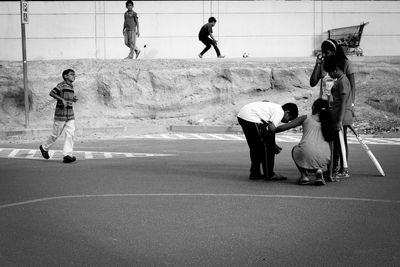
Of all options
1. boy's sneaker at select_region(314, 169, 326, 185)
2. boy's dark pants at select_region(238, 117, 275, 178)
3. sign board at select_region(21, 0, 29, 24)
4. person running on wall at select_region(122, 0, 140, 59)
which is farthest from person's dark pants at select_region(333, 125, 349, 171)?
person running on wall at select_region(122, 0, 140, 59)

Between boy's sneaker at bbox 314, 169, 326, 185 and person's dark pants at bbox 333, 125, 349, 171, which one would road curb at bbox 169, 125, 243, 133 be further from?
boy's sneaker at bbox 314, 169, 326, 185

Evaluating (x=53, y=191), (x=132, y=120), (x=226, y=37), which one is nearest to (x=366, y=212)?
(x=53, y=191)

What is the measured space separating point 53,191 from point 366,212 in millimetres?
4037

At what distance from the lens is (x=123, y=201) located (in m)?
9.29

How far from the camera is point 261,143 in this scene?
10.8 metres

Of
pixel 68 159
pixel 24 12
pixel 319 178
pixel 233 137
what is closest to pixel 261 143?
pixel 319 178

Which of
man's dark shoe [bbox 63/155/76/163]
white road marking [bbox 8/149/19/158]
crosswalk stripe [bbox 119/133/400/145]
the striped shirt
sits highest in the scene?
the striped shirt

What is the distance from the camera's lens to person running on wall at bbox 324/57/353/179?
1075cm

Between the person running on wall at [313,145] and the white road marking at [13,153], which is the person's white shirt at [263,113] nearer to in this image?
the person running on wall at [313,145]

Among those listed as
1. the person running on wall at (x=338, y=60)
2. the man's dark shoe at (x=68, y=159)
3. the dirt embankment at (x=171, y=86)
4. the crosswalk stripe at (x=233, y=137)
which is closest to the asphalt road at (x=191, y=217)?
the man's dark shoe at (x=68, y=159)

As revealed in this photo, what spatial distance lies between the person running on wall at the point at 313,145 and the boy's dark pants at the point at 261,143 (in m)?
0.29

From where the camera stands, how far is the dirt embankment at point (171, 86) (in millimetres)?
24359

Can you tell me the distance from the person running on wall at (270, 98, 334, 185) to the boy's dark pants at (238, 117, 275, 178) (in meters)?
0.29

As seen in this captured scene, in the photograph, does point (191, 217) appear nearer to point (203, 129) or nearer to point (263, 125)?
point (263, 125)
